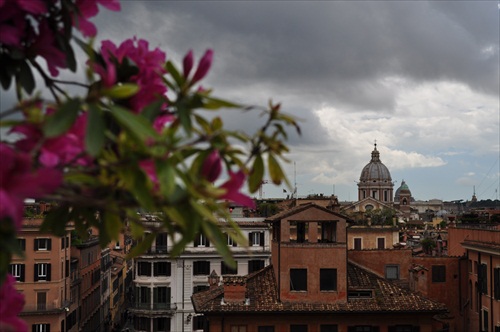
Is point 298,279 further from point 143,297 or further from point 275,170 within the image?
point 275,170

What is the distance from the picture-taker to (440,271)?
118ft

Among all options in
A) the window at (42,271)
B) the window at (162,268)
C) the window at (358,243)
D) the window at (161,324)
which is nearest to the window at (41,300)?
the window at (42,271)

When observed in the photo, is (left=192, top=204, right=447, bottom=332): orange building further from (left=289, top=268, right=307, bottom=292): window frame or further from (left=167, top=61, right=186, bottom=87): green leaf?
(left=167, top=61, right=186, bottom=87): green leaf

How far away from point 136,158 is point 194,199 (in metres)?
0.21

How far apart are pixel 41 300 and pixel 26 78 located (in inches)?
1745

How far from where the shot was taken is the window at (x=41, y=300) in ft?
144

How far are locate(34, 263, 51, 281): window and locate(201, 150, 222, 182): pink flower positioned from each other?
44.2 m

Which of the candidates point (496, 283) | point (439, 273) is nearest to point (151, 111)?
point (496, 283)

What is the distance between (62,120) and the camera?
1.80 metres

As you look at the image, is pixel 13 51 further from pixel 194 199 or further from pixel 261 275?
pixel 261 275

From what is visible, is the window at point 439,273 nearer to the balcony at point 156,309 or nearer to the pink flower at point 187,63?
the balcony at point 156,309

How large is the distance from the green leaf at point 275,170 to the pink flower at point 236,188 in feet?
0.64

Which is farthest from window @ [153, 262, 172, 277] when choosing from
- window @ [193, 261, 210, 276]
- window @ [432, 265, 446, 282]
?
window @ [432, 265, 446, 282]

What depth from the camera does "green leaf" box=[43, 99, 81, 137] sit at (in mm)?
1780
